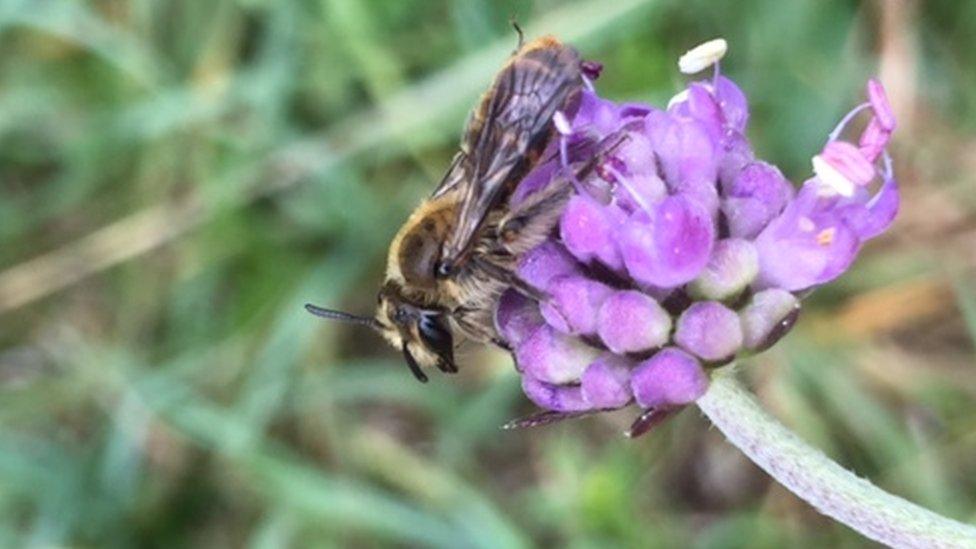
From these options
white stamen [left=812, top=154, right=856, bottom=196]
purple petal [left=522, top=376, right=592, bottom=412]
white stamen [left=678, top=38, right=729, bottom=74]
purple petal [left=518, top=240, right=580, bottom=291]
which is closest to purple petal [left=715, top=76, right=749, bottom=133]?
white stamen [left=678, top=38, right=729, bottom=74]

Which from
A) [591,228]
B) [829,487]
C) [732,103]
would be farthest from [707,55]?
[829,487]

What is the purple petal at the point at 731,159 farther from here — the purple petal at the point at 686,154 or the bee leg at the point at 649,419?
the bee leg at the point at 649,419

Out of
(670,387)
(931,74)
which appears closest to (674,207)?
(670,387)

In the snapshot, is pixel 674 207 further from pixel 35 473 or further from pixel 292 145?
pixel 35 473

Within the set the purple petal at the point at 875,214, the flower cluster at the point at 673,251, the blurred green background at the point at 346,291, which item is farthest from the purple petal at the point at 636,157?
the blurred green background at the point at 346,291

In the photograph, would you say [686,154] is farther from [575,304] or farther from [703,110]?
[575,304]

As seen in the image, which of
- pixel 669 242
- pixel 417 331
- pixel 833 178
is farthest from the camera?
pixel 417 331
